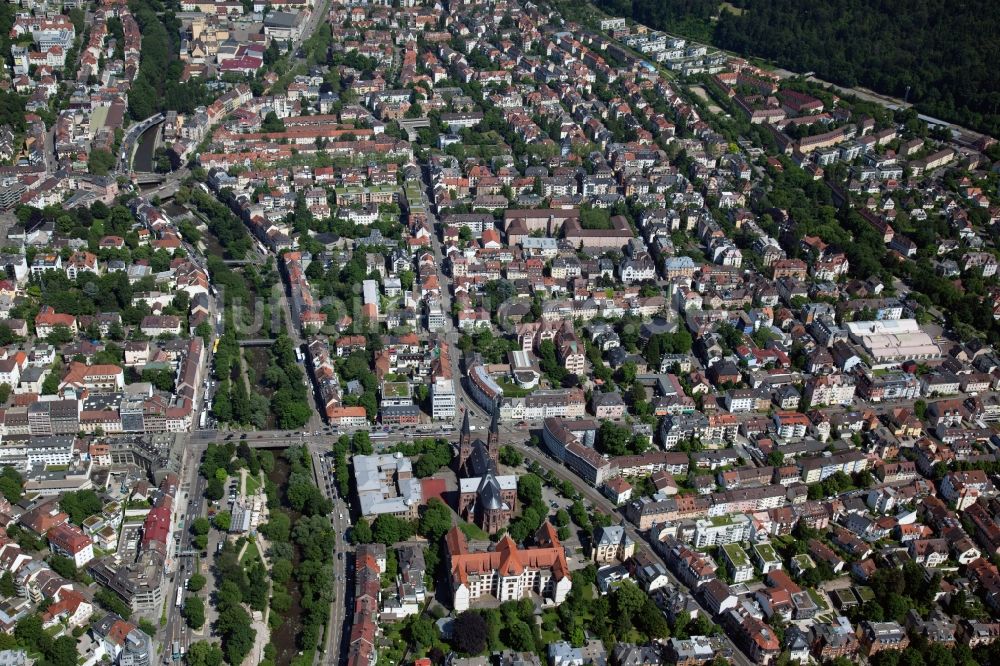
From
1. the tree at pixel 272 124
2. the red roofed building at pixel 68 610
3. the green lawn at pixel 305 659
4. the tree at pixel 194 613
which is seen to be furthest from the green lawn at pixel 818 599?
the tree at pixel 272 124

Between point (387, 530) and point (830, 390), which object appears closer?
point (387, 530)

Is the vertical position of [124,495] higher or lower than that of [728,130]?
lower

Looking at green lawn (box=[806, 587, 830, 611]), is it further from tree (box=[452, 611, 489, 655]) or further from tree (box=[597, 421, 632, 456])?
tree (box=[452, 611, 489, 655])

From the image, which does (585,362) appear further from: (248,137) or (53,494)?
(248,137)

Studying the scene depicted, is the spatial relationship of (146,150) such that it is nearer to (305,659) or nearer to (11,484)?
(11,484)

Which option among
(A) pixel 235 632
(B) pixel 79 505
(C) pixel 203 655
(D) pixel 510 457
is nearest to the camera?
(C) pixel 203 655

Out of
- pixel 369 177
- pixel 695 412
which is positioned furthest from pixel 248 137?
pixel 695 412

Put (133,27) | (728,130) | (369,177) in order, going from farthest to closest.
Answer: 1. (133,27)
2. (728,130)
3. (369,177)

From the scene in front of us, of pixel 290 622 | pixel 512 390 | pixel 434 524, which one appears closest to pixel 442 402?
pixel 512 390
